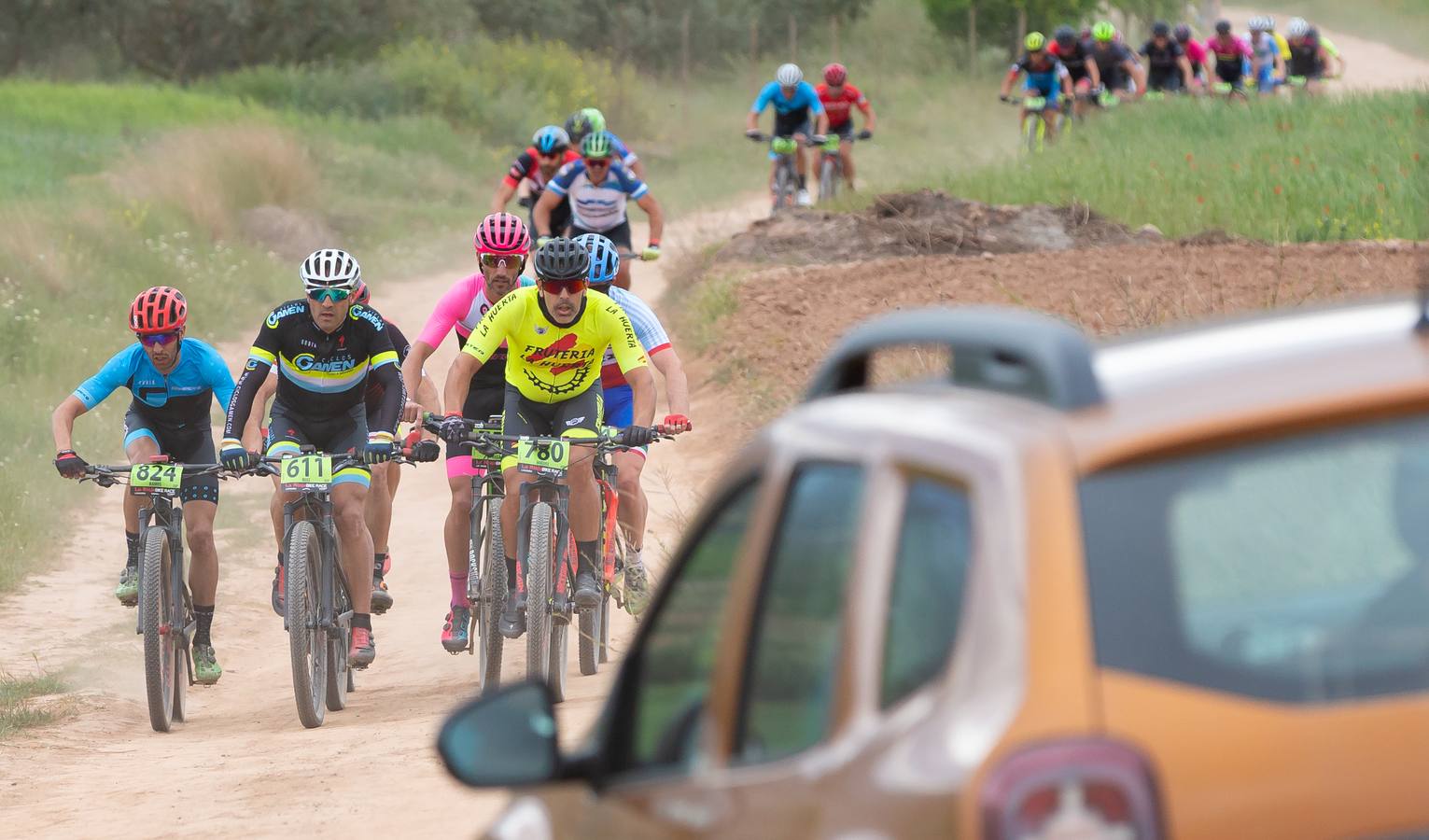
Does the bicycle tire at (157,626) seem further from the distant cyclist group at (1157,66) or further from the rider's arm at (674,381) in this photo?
the distant cyclist group at (1157,66)

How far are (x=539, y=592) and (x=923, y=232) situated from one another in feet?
40.6

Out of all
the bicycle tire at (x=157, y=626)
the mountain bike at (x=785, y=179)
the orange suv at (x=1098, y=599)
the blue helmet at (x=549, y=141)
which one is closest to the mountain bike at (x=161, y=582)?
the bicycle tire at (x=157, y=626)

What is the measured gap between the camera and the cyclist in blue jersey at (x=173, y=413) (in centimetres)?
1020

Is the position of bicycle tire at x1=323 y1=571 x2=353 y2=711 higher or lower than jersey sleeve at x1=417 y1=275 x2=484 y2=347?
lower

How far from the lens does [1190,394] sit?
219cm

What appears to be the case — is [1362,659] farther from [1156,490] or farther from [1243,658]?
Result: [1156,490]

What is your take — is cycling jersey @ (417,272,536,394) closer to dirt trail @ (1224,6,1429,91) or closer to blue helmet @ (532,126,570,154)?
blue helmet @ (532,126,570,154)

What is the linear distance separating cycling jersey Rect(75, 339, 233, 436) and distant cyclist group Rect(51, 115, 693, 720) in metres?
0.01

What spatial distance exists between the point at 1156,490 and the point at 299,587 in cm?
767

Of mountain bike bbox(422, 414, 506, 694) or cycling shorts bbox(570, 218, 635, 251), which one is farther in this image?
cycling shorts bbox(570, 218, 635, 251)

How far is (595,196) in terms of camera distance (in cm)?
1667

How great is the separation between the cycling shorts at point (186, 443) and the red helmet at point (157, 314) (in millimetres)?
472

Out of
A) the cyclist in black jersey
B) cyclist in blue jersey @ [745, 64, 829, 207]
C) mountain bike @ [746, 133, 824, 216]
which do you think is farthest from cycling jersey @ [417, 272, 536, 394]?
mountain bike @ [746, 133, 824, 216]

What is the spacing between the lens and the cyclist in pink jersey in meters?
10.4
